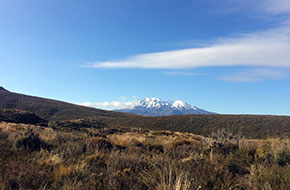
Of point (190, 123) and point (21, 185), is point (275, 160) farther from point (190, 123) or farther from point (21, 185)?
point (190, 123)

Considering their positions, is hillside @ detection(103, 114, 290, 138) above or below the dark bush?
below

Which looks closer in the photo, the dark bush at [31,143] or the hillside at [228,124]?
the dark bush at [31,143]

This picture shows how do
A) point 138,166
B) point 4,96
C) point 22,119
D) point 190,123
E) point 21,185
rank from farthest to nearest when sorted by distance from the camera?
point 4,96 → point 190,123 → point 22,119 → point 138,166 → point 21,185

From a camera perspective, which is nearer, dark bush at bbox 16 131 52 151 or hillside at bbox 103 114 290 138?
dark bush at bbox 16 131 52 151

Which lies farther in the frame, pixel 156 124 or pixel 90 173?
pixel 156 124

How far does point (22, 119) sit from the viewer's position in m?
53.5

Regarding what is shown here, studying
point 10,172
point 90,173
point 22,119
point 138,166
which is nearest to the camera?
point 10,172

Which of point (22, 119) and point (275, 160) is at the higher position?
point (275, 160)

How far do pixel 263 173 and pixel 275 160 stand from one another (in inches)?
76.4

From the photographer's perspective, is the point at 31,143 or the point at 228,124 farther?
the point at 228,124

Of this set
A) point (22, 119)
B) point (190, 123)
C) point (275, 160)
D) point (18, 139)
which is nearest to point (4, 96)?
point (22, 119)

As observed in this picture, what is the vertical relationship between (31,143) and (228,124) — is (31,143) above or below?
above

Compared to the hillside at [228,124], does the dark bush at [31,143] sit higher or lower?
higher

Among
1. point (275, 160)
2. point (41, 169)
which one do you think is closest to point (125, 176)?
point (41, 169)
